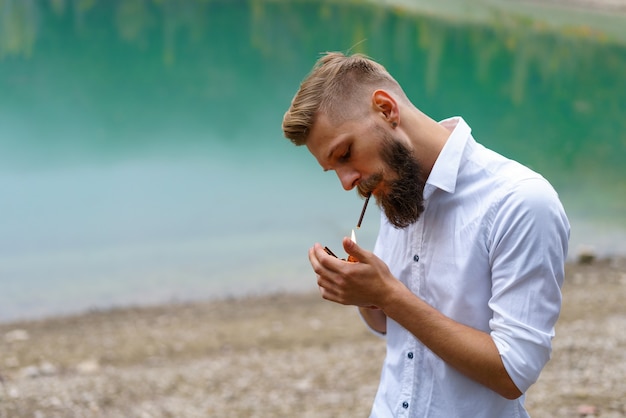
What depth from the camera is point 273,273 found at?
9.45 m

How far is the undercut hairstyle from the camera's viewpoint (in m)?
2.22

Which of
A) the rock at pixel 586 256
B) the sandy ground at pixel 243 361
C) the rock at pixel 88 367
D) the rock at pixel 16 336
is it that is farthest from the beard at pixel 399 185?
the rock at pixel 586 256

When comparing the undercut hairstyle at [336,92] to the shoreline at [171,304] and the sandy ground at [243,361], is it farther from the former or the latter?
the shoreline at [171,304]

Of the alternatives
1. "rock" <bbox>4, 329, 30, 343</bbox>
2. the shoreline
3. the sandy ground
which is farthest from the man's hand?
the shoreline

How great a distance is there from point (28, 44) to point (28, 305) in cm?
1535

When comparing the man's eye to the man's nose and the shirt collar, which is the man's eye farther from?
the shirt collar

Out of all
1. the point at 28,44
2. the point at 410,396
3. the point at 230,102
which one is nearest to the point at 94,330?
the point at 410,396

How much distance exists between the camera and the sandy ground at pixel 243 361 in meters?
5.69

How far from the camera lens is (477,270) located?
6.99ft

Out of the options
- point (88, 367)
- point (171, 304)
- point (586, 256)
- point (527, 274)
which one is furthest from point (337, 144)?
point (586, 256)

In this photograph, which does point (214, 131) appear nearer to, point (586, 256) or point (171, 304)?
point (171, 304)

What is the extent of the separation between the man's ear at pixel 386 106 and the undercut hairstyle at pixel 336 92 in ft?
0.13

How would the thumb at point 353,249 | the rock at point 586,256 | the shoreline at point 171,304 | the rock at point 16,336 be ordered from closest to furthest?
the thumb at point 353,249 → the rock at point 16,336 → the shoreline at point 171,304 → the rock at point 586,256

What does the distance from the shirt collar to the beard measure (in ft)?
0.11
